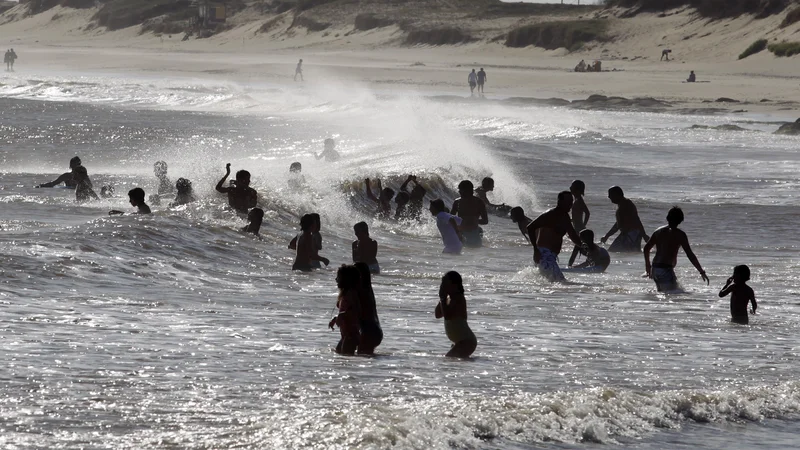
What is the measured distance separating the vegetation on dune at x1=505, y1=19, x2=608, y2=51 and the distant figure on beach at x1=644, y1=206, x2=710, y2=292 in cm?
6270

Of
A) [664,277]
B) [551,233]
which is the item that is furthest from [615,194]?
[664,277]

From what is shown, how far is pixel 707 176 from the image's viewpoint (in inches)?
1066

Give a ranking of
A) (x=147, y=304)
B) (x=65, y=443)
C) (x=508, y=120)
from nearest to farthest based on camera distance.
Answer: (x=65, y=443)
(x=147, y=304)
(x=508, y=120)

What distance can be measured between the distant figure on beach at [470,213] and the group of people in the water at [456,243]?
0.04 ft

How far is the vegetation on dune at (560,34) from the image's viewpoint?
2963 inches

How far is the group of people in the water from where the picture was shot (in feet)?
29.7

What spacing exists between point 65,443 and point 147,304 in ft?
14.5

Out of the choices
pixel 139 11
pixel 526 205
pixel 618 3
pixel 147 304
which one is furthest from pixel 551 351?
pixel 139 11

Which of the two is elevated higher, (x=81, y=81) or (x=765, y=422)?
(x=81, y=81)

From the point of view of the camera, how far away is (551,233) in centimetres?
1288

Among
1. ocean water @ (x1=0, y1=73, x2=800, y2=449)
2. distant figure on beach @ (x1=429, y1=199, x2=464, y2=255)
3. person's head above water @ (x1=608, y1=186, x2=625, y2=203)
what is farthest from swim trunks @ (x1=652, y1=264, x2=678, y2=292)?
distant figure on beach @ (x1=429, y1=199, x2=464, y2=255)

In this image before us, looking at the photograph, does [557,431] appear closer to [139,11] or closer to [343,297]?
[343,297]

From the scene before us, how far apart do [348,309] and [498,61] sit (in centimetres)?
6711

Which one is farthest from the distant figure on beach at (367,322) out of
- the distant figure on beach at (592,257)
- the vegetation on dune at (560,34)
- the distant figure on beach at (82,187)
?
the vegetation on dune at (560,34)
